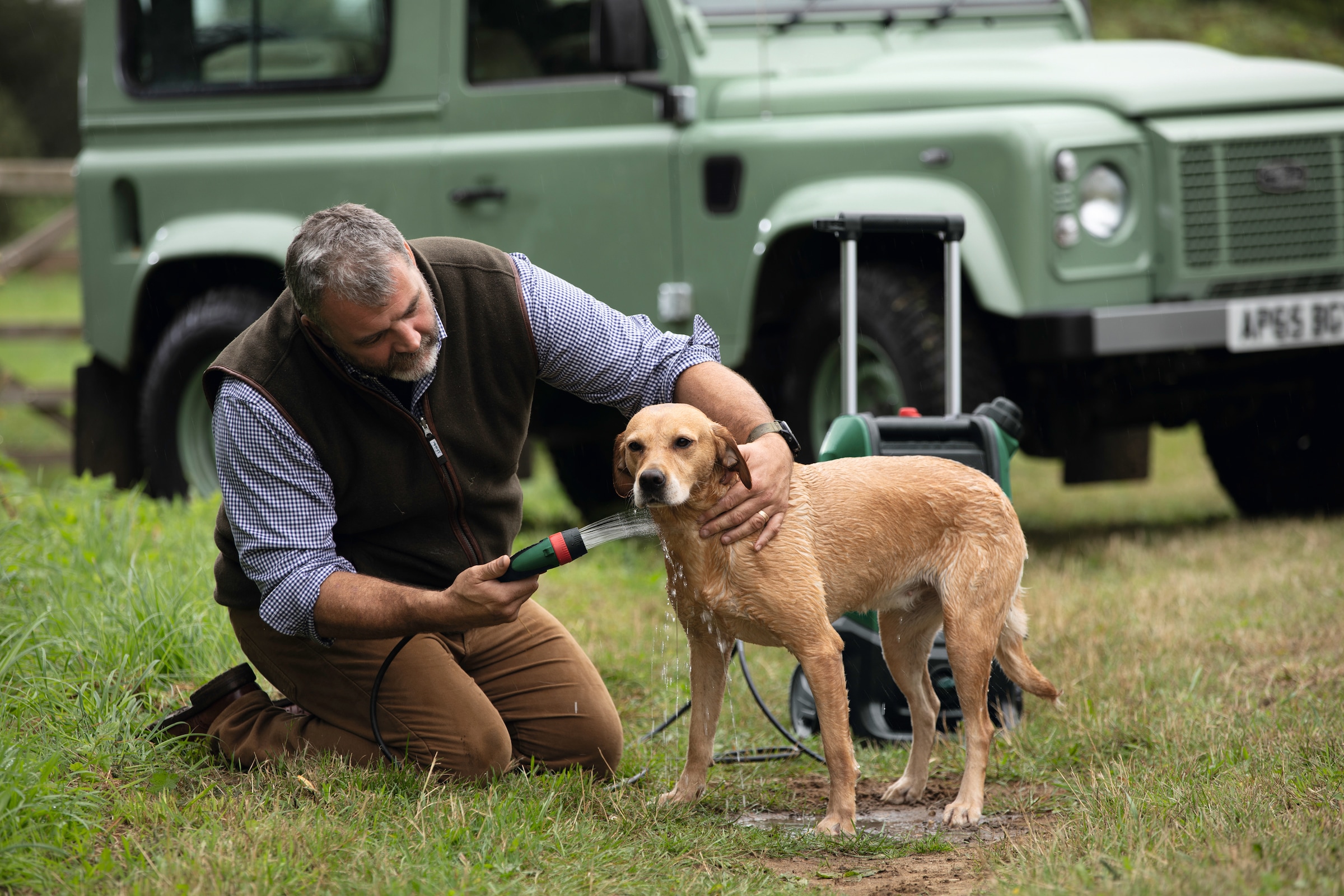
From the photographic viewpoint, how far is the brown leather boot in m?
3.54

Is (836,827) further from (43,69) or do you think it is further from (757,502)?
(43,69)

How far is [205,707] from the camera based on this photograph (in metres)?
3.56

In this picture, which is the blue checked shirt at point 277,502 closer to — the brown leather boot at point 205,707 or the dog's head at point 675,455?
the brown leather boot at point 205,707

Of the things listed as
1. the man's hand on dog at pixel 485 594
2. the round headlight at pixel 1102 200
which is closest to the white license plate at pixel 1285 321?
the round headlight at pixel 1102 200

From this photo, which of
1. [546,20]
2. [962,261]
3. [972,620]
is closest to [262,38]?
[546,20]

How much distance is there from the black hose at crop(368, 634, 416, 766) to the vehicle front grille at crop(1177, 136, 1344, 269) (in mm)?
3362

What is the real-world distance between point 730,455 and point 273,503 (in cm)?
106

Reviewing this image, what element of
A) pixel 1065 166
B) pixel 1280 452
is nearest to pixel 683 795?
pixel 1065 166

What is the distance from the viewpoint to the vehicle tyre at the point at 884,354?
5.01m

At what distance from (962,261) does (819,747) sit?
2033 millimetres

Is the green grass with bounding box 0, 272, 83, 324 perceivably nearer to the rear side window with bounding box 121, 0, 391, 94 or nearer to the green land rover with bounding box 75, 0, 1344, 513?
the rear side window with bounding box 121, 0, 391, 94

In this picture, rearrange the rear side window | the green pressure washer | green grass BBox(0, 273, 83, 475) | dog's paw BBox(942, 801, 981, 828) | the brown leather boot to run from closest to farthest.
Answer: dog's paw BBox(942, 801, 981, 828), the brown leather boot, the green pressure washer, the rear side window, green grass BBox(0, 273, 83, 475)

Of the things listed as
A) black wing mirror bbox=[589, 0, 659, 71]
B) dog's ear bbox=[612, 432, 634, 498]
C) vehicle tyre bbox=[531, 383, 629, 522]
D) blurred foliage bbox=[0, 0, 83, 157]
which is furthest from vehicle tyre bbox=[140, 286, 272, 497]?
blurred foliage bbox=[0, 0, 83, 157]

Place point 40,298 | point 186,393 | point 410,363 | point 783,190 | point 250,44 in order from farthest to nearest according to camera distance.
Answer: point 40,298, point 186,393, point 250,44, point 783,190, point 410,363
